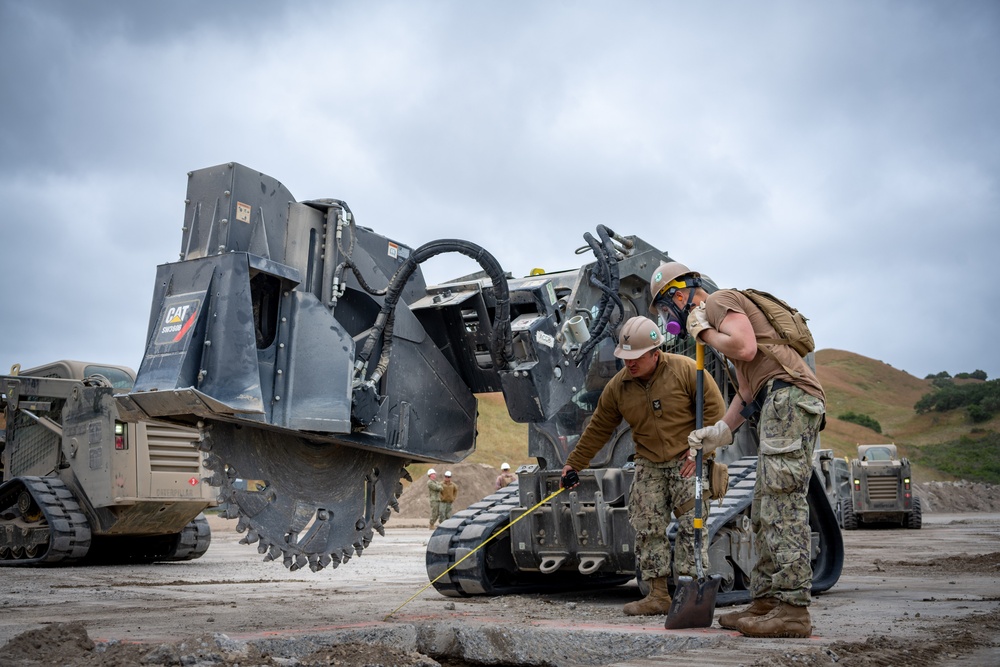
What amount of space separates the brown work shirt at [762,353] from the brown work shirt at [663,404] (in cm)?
97

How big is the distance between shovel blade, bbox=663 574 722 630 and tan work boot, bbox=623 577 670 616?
89cm

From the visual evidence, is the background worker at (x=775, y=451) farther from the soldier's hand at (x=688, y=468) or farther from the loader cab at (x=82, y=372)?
the loader cab at (x=82, y=372)

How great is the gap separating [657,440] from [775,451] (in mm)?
1349

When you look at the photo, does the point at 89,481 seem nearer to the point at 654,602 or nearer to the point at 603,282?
the point at 603,282

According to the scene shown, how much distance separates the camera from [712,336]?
16.0 feet

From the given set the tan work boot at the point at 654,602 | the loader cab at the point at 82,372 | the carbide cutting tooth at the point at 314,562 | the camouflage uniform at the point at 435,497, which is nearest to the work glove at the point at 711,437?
the tan work boot at the point at 654,602

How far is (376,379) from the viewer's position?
20.6ft

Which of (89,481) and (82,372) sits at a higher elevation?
(82,372)

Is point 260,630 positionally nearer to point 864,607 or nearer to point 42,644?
point 42,644

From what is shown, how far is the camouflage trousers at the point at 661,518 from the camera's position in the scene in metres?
6.04

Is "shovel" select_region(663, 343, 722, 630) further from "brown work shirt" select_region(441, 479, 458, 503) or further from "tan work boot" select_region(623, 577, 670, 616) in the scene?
"brown work shirt" select_region(441, 479, 458, 503)

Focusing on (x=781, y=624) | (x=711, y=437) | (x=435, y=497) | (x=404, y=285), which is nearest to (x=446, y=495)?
(x=435, y=497)

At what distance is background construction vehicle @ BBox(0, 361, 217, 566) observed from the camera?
12.0 metres

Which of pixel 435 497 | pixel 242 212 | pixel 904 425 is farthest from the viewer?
pixel 904 425
